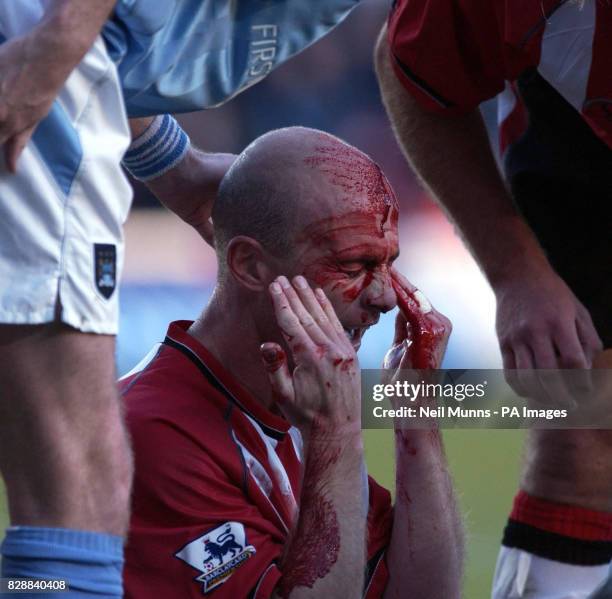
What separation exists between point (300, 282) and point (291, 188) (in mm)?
231

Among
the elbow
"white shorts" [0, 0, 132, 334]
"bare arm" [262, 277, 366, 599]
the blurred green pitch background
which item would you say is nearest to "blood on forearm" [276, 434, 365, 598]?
"bare arm" [262, 277, 366, 599]

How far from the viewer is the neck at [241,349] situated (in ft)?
7.37

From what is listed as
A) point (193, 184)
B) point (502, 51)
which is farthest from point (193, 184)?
point (502, 51)

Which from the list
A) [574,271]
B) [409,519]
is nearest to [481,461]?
[574,271]

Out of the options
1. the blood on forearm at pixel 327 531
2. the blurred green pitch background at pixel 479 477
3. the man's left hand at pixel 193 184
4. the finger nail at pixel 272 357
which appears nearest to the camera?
the blood on forearm at pixel 327 531

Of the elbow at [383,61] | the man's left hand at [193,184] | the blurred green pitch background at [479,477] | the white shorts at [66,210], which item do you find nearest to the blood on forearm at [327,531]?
the white shorts at [66,210]

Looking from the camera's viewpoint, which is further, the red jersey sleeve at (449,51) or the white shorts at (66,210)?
the red jersey sleeve at (449,51)

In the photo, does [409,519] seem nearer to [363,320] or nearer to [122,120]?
[363,320]

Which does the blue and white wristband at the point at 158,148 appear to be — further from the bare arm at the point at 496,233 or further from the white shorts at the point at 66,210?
the white shorts at the point at 66,210

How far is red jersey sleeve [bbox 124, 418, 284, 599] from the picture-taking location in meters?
1.98

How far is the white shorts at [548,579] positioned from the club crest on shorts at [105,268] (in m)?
1.31

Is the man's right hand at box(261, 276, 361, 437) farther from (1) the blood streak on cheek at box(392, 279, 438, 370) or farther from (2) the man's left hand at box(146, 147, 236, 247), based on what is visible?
(2) the man's left hand at box(146, 147, 236, 247)

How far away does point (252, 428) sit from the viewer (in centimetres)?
221

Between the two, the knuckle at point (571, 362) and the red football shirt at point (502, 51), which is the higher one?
the red football shirt at point (502, 51)
